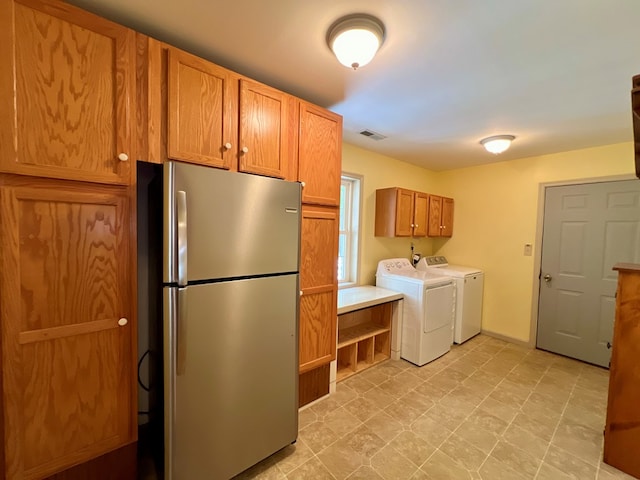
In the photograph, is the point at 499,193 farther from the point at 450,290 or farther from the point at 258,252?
the point at 258,252

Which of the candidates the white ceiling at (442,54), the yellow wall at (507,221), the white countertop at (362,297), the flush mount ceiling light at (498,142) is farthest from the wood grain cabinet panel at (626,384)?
the yellow wall at (507,221)

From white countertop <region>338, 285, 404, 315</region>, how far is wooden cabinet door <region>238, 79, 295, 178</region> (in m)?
1.39

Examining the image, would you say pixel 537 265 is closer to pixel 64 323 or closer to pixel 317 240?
pixel 317 240

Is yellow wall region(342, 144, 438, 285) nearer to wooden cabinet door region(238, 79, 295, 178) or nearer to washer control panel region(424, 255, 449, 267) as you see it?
washer control panel region(424, 255, 449, 267)

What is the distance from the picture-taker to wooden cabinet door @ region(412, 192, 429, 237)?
3543mm

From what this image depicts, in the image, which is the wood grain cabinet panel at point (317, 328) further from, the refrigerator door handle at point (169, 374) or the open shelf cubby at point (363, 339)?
the refrigerator door handle at point (169, 374)

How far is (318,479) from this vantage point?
152 cm

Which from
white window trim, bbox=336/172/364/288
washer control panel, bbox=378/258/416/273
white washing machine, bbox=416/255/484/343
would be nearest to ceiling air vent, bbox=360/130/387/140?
white window trim, bbox=336/172/364/288

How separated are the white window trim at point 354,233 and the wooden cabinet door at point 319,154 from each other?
1.21 m

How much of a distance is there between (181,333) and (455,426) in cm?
208

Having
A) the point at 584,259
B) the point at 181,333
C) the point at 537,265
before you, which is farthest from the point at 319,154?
the point at 584,259

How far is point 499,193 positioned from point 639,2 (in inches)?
110

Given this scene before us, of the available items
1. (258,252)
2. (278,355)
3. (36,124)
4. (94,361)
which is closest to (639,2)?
(258,252)

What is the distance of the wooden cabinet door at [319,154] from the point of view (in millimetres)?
1914
